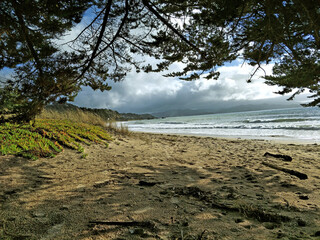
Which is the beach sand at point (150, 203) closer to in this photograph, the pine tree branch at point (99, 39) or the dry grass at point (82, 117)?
the pine tree branch at point (99, 39)

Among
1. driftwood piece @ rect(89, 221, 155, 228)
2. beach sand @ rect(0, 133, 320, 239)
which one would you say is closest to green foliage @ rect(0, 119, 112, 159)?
beach sand @ rect(0, 133, 320, 239)

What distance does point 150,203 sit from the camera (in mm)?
2143

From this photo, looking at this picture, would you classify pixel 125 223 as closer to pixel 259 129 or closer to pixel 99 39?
pixel 99 39

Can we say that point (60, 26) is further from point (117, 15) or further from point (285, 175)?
point (285, 175)

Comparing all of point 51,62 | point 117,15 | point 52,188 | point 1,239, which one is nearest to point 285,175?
point 52,188

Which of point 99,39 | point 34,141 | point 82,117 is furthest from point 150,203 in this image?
point 82,117

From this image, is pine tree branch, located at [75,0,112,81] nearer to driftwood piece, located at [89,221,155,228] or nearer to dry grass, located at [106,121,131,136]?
driftwood piece, located at [89,221,155,228]

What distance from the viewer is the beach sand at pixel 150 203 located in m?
1.60

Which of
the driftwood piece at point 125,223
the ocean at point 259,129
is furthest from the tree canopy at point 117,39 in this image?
the ocean at point 259,129

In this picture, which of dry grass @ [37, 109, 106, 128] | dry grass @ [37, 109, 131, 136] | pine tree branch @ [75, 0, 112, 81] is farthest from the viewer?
dry grass @ [37, 109, 106, 128]

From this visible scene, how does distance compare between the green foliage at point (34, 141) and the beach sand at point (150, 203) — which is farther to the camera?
the green foliage at point (34, 141)

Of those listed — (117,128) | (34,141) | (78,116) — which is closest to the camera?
(34,141)

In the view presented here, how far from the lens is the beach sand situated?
160 centimetres

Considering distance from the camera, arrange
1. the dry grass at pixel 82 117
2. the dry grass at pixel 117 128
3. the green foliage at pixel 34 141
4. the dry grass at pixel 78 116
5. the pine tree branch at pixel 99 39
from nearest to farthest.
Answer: the green foliage at pixel 34 141 < the pine tree branch at pixel 99 39 < the dry grass at pixel 117 128 < the dry grass at pixel 82 117 < the dry grass at pixel 78 116
